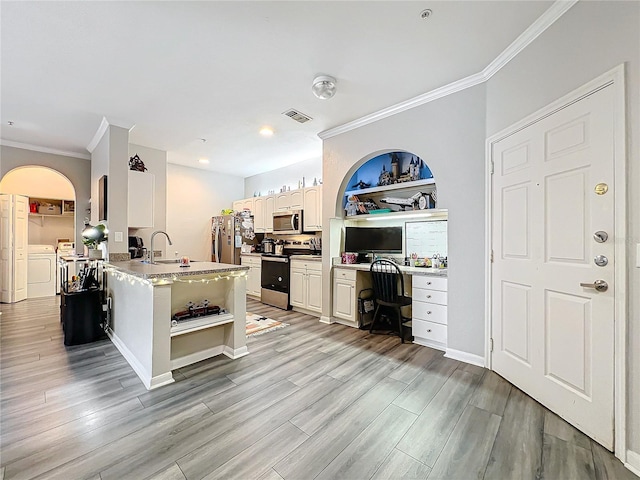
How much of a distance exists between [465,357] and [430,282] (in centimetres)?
81

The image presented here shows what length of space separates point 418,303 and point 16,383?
12.3 ft

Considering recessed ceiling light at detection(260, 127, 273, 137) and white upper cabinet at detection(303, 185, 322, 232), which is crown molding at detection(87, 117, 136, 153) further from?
white upper cabinet at detection(303, 185, 322, 232)

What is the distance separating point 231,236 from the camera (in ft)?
18.7

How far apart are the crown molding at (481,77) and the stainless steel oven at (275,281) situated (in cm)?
225

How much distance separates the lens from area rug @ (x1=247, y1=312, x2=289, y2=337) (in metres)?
3.52

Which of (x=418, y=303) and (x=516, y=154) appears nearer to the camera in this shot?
(x=516, y=154)

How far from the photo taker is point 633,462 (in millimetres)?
1437

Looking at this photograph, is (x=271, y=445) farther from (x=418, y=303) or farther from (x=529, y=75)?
(x=529, y=75)

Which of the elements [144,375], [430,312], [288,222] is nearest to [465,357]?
[430,312]

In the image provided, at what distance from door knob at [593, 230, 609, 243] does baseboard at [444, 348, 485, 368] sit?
4.94ft

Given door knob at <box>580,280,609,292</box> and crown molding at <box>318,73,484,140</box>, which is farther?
crown molding at <box>318,73,484,140</box>

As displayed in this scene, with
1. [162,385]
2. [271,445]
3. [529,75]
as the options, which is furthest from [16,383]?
[529,75]

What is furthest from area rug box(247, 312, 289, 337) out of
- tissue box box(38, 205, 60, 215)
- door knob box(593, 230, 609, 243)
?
tissue box box(38, 205, 60, 215)

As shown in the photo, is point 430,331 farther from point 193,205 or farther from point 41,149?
point 41,149
